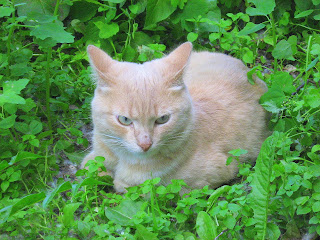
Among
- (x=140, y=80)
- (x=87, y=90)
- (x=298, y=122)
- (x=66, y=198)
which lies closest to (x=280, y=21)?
(x=298, y=122)

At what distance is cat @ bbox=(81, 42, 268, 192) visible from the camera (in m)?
2.94

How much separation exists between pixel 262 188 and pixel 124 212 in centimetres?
82

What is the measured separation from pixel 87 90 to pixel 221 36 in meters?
1.29

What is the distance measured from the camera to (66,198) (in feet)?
11.1

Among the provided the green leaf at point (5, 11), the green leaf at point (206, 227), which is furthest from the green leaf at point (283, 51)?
the green leaf at point (5, 11)

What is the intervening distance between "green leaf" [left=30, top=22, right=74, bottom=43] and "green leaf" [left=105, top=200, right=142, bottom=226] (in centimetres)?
110

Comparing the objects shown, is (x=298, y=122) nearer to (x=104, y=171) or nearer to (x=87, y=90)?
(x=104, y=171)

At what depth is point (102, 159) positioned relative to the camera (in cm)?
317

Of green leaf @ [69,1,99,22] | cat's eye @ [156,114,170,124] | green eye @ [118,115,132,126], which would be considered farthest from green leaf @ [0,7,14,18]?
green leaf @ [69,1,99,22]

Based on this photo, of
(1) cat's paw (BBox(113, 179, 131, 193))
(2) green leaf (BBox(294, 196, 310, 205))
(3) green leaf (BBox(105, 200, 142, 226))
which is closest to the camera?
(2) green leaf (BBox(294, 196, 310, 205))

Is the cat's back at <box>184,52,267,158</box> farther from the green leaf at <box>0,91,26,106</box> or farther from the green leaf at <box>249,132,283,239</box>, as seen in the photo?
the green leaf at <box>0,91,26,106</box>

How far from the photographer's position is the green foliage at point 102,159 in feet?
9.02

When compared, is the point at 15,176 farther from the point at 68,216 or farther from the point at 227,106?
the point at 227,106

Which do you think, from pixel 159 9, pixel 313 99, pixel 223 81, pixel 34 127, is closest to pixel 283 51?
pixel 223 81
